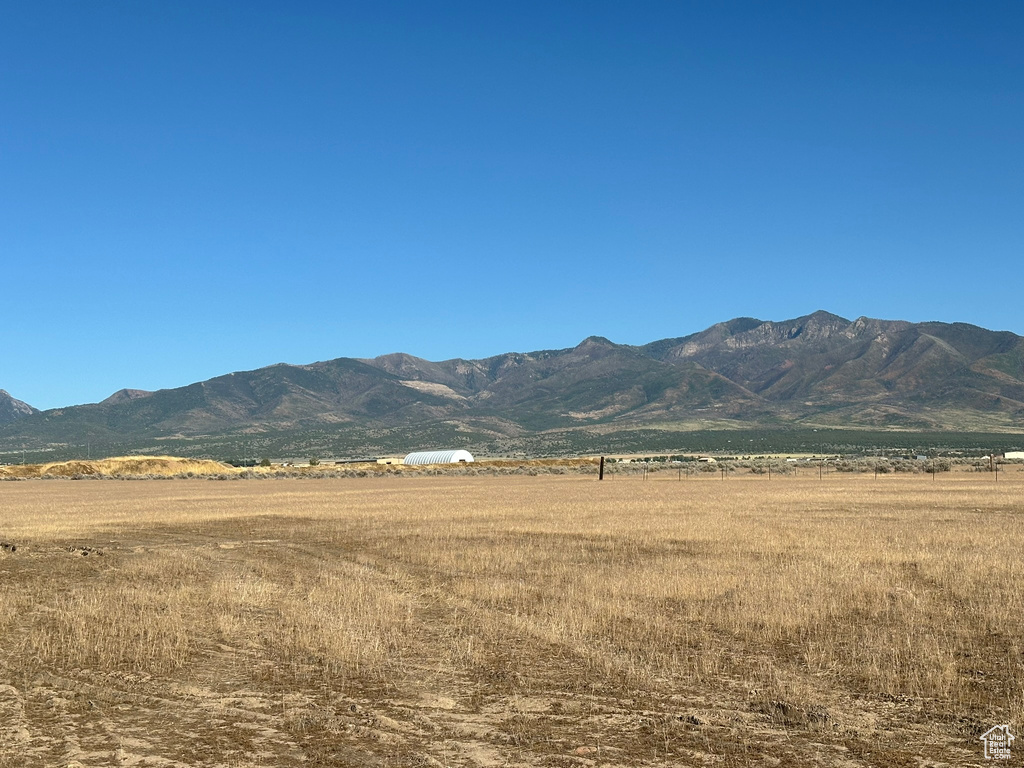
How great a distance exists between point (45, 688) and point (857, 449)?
201 metres

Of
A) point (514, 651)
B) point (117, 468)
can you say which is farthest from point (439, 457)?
point (514, 651)

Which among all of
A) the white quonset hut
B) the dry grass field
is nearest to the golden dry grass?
the white quonset hut

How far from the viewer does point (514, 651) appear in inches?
577

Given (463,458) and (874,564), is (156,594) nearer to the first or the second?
(874,564)

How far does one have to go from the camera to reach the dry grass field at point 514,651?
34.2 feet

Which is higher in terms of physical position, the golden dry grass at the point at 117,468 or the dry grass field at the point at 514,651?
the dry grass field at the point at 514,651

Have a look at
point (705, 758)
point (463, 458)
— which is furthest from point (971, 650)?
point (463, 458)

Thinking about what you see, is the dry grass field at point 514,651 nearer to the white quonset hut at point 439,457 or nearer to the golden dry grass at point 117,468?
the golden dry grass at point 117,468

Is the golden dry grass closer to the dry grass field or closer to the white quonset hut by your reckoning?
the white quonset hut

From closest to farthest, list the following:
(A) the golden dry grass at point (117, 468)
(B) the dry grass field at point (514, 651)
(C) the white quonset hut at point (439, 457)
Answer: (B) the dry grass field at point (514, 651) < (A) the golden dry grass at point (117, 468) < (C) the white quonset hut at point (439, 457)

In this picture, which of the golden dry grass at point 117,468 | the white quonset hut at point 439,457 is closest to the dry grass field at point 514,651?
the golden dry grass at point 117,468

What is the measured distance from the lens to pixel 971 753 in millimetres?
9883

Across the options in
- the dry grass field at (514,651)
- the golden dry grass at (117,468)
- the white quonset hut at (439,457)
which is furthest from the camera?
the white quonset hut at (439,457)

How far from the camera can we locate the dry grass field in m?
10.4
